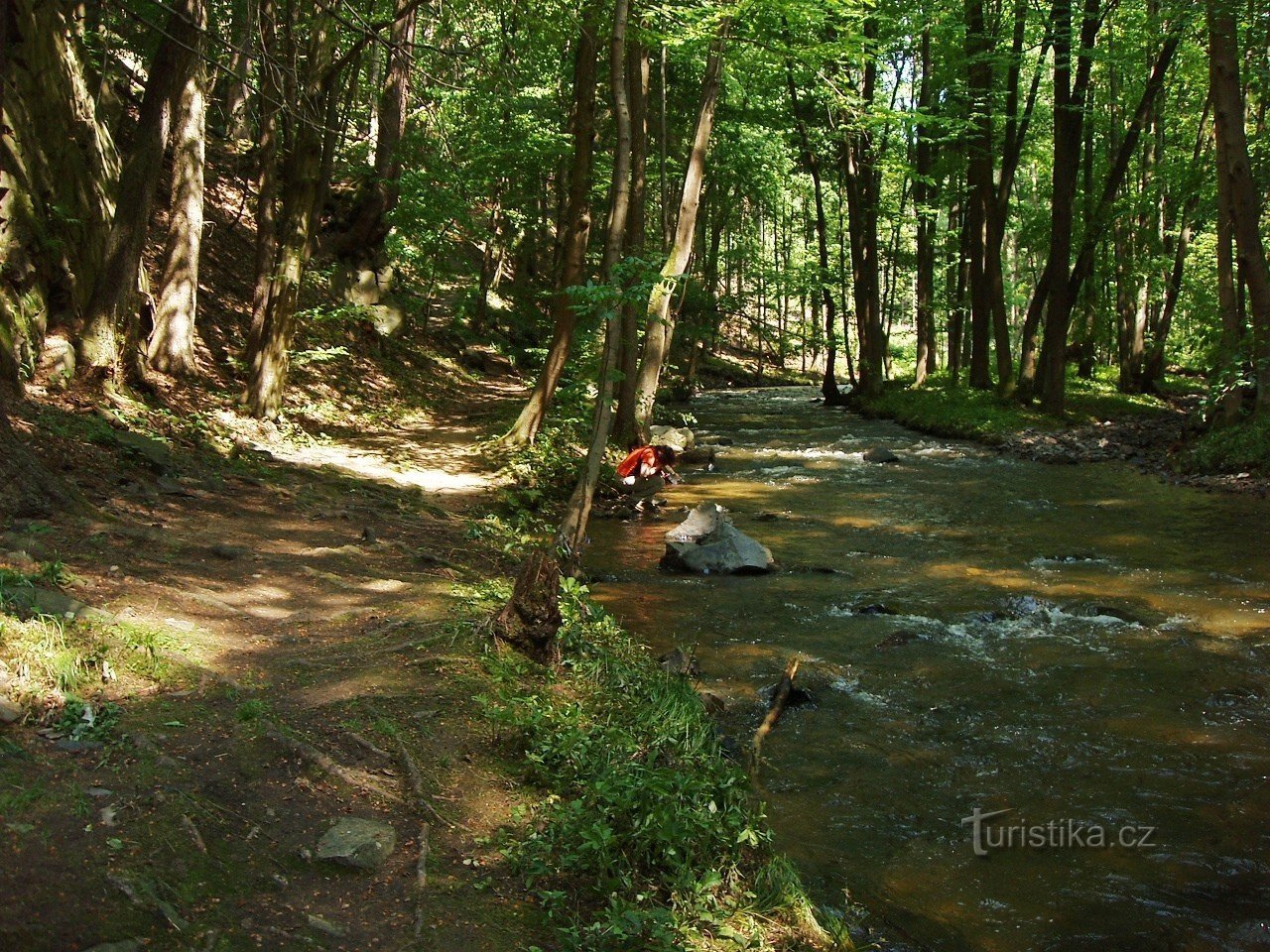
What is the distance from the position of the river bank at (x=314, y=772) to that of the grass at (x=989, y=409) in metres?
16.8

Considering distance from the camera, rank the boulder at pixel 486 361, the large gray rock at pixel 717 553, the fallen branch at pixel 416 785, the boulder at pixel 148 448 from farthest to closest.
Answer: the boulder at pixel 486 361 < the large gray rock at pixel 717 553 < the boulder at pixel 148 448 < the fallen branch at pixel 416 785

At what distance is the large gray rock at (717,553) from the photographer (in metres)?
10.6

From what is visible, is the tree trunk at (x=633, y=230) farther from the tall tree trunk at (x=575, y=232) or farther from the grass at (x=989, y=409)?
the grass at (x=989, y=409)

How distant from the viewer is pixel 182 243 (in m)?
13.1

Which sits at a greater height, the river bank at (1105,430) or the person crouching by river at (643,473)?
the river bank at (1105,430)

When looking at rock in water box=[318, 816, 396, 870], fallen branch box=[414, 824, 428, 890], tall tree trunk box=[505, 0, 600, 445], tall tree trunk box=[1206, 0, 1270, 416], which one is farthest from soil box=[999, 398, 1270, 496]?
rock in water box=[318, 816, 396, 870]

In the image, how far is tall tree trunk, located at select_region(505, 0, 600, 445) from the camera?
14.2m

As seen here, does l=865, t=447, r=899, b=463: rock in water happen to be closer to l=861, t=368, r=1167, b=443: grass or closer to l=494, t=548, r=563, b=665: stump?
l=861, t=368, r=1167, b=443: grass

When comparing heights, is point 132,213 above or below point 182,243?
above

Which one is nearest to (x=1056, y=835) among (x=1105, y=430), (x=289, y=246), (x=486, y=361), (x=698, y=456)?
(x=289, y=246)

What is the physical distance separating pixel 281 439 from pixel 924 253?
23.5 m


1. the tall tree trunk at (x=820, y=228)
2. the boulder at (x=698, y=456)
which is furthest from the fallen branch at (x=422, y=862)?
the tall tree trunk at (x=820, y=228)

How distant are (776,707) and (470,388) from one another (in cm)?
1911

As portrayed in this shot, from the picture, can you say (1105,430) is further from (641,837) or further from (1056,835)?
(641,837)
